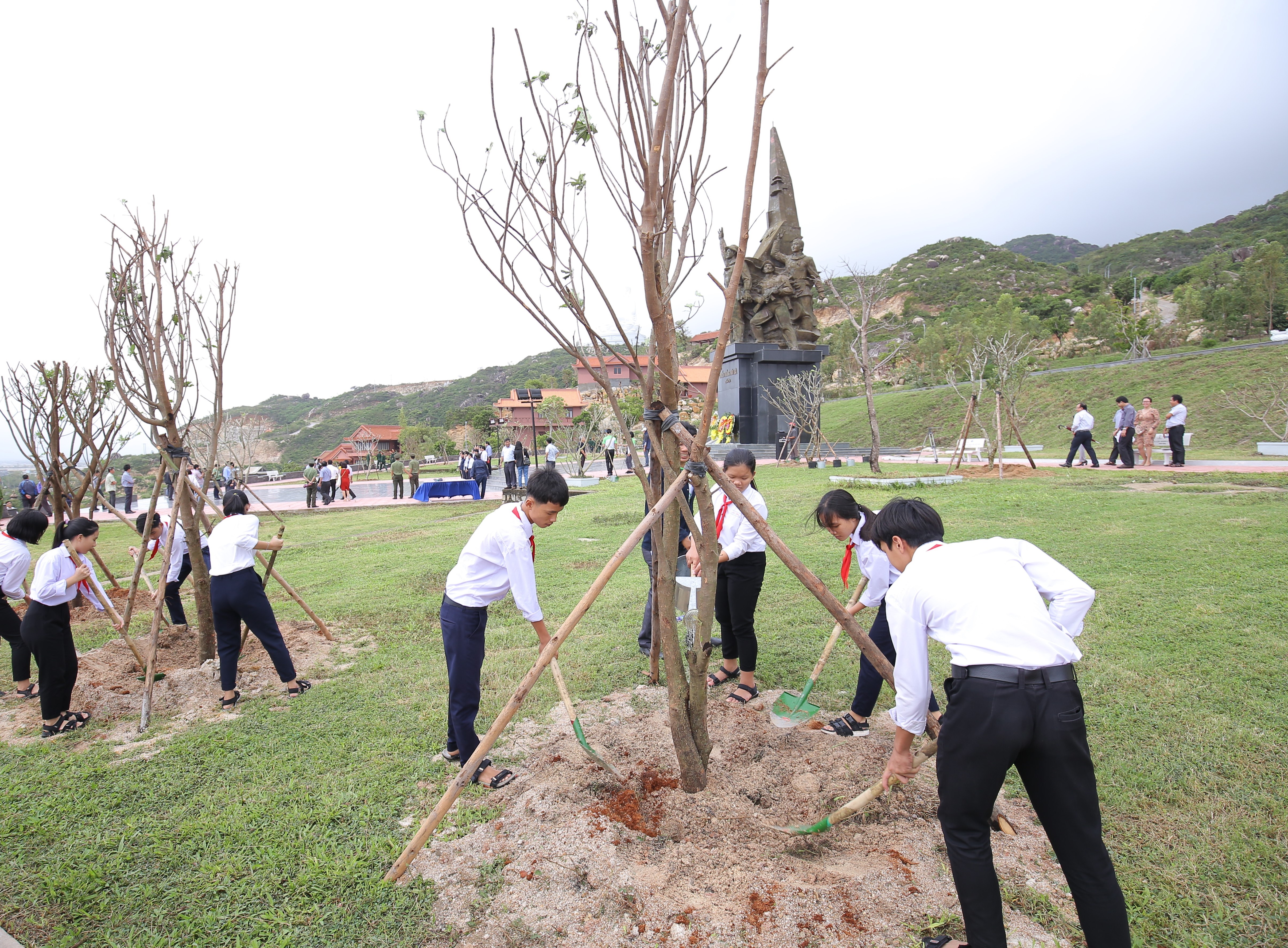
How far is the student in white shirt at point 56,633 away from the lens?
13.4 feet

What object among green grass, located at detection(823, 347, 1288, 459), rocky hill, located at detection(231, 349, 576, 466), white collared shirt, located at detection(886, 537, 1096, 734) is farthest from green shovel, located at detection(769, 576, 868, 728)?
rocky hill, located at detection(231, 349, 576, 466)

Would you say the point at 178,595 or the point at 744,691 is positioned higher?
the point at 178,595

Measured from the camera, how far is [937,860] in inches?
98.0

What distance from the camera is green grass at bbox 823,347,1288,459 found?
2052cm

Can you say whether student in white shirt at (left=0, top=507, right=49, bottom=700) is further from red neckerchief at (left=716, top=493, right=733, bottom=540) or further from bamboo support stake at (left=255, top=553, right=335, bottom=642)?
red neckerchief at (left=716, top=493, right=733, bottom=540)

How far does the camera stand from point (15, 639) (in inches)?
191

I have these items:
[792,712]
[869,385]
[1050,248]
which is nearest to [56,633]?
[792,712]

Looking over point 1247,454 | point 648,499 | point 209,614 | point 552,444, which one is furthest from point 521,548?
point 1247,454

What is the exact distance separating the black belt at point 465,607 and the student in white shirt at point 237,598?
168 cm

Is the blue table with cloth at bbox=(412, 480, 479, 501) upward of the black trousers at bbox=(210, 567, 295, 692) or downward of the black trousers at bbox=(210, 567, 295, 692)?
downward

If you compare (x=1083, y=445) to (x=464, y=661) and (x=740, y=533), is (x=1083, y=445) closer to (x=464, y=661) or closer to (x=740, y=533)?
(x=740, y=533)

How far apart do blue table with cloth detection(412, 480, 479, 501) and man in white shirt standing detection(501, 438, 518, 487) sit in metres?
1.06

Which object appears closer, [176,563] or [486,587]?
[486,587]

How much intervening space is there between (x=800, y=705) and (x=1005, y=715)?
6.82 feet
